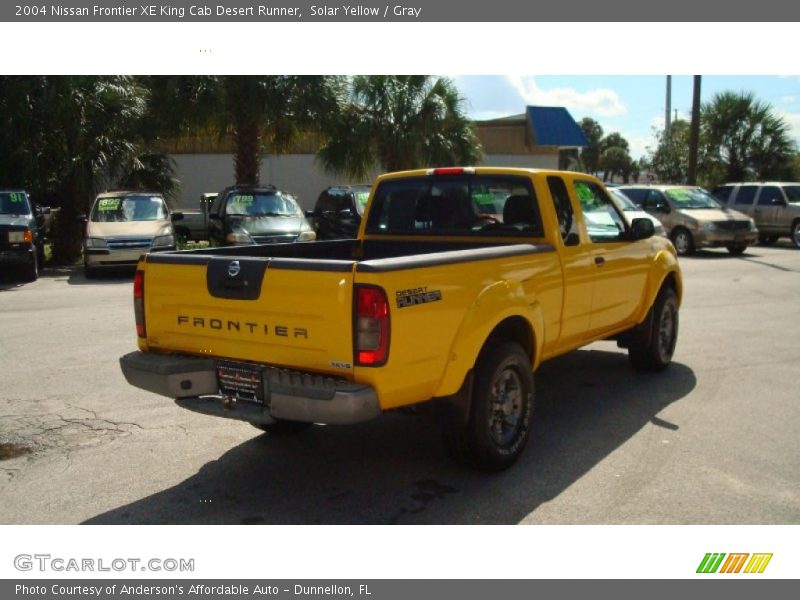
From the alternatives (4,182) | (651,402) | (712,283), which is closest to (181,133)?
(4,182)

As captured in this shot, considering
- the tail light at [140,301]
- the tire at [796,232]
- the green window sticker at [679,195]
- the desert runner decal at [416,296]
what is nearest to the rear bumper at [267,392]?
the tail light at [140,301]

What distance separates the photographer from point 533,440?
567 centimetres

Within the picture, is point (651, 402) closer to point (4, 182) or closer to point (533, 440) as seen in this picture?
point (533, 440)

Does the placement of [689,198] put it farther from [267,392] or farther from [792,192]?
[267,392]

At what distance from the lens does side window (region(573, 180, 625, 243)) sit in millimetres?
6422

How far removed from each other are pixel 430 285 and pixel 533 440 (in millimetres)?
1869

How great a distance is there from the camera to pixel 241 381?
4516mm

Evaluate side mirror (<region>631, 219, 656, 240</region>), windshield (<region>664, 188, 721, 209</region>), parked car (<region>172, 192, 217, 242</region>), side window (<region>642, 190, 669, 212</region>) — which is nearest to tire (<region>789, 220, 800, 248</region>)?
windshield (<region>664, 188, 721, 209</region>)

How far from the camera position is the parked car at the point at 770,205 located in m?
22.9

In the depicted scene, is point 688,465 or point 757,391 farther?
point 757,391

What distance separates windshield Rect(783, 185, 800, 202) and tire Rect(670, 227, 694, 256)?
17.1 feet

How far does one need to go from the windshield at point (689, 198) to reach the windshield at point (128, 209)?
12945 millimetres

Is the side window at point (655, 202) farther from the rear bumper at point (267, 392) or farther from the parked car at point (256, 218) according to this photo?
the rear bumper at point (267, 392)

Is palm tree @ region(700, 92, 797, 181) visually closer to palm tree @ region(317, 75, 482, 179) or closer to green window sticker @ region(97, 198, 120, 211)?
palm tree @ region(317, 75, 482, 179)
